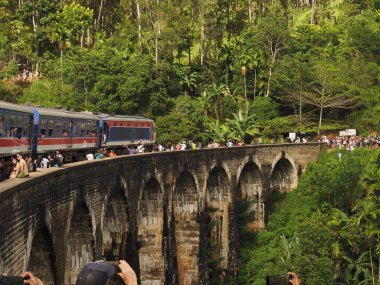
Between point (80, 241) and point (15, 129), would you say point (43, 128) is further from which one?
point (80, 241)

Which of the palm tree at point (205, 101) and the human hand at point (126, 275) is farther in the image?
the palm tree at point (205, 101)

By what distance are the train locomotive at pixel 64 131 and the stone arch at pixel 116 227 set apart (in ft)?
13.1

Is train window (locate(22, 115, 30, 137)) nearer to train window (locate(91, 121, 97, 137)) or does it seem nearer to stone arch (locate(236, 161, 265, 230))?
train window (locate(91, 121, 97, 137))

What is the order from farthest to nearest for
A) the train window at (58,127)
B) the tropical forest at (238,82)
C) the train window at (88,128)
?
1. the tropical forest at (238,82)
2. the train window at (88,128)
3. the train window at (58,127)

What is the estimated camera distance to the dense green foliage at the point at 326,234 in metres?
45.9

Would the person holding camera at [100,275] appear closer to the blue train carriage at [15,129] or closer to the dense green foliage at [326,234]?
the blue train carriage at [15,129]

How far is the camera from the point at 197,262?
156ft

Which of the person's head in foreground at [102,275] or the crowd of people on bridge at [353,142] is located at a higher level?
the crowd of people on bridge at [353,142]

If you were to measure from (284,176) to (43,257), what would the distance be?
48895mm

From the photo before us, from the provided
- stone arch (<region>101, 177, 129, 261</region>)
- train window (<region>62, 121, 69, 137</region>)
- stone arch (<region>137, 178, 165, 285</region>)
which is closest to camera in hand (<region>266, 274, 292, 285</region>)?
stone arch (<region>101, 177, 129, 261</region>)

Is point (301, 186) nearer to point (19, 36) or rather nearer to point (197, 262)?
point (197, 262)

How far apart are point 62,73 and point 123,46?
37.3 ft

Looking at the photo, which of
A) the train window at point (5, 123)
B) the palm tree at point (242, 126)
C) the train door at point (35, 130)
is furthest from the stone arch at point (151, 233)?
the palm tree at point (242, 126)

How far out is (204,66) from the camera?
282ft
